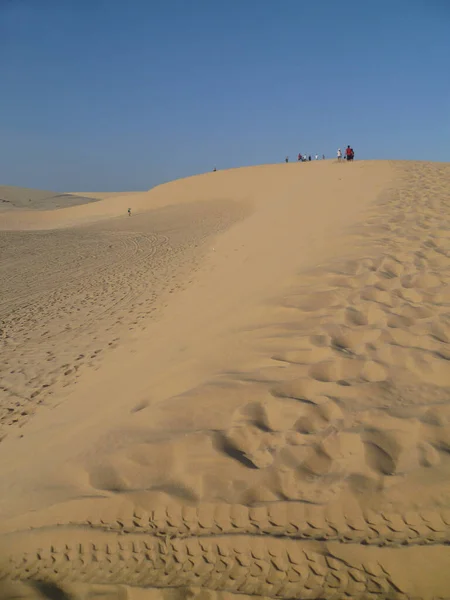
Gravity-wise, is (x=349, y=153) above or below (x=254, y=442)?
above

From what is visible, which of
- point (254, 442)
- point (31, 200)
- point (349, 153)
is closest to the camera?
point (254, 442)

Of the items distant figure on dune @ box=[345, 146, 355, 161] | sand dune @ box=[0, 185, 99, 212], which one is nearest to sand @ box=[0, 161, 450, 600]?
distant figure on dune @ box=[345, 146, 355, 161]

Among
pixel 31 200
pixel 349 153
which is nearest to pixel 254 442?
pixel 349 153

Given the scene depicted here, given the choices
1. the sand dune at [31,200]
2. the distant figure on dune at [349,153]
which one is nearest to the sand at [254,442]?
the distant figure on dune at [349,153]

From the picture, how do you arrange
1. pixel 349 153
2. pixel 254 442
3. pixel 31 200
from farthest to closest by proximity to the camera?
pixel 31 200 → pixel 349 153 → pixel 254 442

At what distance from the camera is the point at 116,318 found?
7320 millimetres

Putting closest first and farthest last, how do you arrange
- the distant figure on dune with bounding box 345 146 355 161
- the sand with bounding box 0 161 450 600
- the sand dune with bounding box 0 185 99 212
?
the sand with bounding box 0 161 450 600 < the distant figure on dune with bounding box 345 146 355 161 < the sand dune with bounding box 0 185 99 212

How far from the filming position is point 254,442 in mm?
2463

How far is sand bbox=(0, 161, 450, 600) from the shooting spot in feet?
6.02

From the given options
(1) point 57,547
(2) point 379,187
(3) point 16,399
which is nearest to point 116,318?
(3) point 16,399

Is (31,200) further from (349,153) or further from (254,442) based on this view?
(254,442)

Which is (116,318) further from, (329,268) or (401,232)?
(401,232)

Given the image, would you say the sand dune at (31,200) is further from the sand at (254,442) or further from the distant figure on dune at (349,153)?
the sand at (254,442)

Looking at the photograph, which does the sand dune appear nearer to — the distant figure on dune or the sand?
the distant figure on dune
